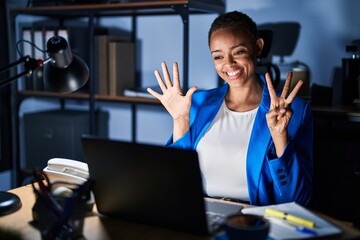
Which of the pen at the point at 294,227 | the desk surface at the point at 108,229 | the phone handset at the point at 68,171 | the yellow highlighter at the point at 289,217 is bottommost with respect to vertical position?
the desk surface at the point at 108,229

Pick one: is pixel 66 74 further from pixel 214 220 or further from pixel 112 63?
pixel 112 63

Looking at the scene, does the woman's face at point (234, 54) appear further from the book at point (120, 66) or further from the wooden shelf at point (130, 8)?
the book at point (120, 66)

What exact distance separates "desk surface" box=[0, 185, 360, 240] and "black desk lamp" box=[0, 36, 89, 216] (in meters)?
0.07

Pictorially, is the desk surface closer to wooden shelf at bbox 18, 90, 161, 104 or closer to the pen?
the pen

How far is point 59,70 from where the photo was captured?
52.3 inches

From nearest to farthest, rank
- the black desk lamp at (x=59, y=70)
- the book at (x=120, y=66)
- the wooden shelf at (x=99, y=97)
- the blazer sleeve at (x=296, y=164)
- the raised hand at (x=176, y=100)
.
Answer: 1. the black desk lamp at (x=59, y=70)
2. the blazer sleeve at (x=296, y=164)
3. the raised hand at (x=176, y=100)
4. the wooden shelf at (x=99, y=97)
5. the book at (x=120, y=66)

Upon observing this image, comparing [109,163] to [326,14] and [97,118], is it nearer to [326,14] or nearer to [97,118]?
[326,14]

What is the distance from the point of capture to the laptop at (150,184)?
0.98 m

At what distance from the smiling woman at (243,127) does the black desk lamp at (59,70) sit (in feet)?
1.16

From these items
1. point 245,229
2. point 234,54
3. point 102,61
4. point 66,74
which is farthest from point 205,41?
point 245,229

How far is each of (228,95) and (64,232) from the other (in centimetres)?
97

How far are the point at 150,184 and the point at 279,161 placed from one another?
559 millimetres

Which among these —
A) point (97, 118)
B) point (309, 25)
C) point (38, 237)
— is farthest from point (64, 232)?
point (97, 118)

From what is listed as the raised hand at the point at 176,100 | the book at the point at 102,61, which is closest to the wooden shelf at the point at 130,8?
the book at the point at 102,61
